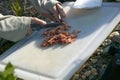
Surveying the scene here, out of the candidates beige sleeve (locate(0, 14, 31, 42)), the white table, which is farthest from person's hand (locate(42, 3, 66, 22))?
beige sleeve (locate(0, 14, 31, 42))

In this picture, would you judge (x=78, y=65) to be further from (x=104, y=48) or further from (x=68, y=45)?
(x=104, y=48)

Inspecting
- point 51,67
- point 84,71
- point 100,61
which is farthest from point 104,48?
point 51,67

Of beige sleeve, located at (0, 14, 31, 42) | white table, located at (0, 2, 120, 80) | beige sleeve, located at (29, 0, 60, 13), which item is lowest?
white table, located at (0, 2, 120, 80)

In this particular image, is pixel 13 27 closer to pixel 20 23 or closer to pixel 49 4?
pixel 20 23

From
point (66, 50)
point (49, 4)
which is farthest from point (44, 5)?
point (66, 50)

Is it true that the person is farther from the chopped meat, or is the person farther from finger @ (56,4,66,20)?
the chopped meat
